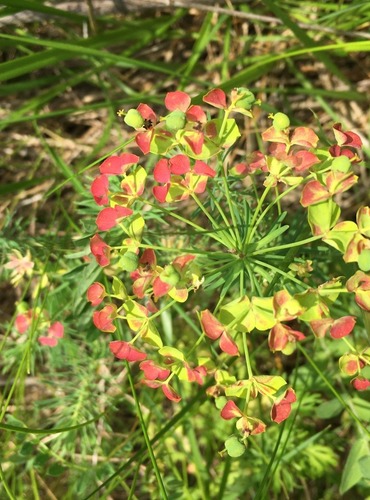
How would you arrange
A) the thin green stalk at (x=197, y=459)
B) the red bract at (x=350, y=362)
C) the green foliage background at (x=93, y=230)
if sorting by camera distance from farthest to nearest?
the thin green stalk at (x=197, y=459) < the green foliage background at (x=93, y=230) < the red bract at (x=350, y=362)

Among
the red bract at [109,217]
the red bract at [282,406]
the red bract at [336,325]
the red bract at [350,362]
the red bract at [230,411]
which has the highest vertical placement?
the red bract at [109,217]

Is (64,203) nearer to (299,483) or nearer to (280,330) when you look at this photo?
(299,483)

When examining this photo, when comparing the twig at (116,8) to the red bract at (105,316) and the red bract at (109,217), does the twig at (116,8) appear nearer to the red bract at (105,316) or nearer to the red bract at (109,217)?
the red bract at (109,217)

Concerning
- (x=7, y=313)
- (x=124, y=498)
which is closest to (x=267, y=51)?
(x=7, y=313)

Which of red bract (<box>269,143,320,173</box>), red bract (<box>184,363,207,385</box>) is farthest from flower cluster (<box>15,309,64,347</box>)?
red bract (<box>269,143,320,173</box>)

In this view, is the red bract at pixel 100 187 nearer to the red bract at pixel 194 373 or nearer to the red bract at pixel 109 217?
the red bract at pixel 109 217

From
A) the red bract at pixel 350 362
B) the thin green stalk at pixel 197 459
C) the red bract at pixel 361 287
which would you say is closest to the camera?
the red bract at pixel 361 287

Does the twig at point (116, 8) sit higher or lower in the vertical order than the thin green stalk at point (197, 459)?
higher

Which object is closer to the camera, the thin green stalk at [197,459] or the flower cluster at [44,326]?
the flower cluster at [44,326]

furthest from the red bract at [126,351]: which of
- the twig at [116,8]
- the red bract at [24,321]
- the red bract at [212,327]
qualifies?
the twig at [116,8]
